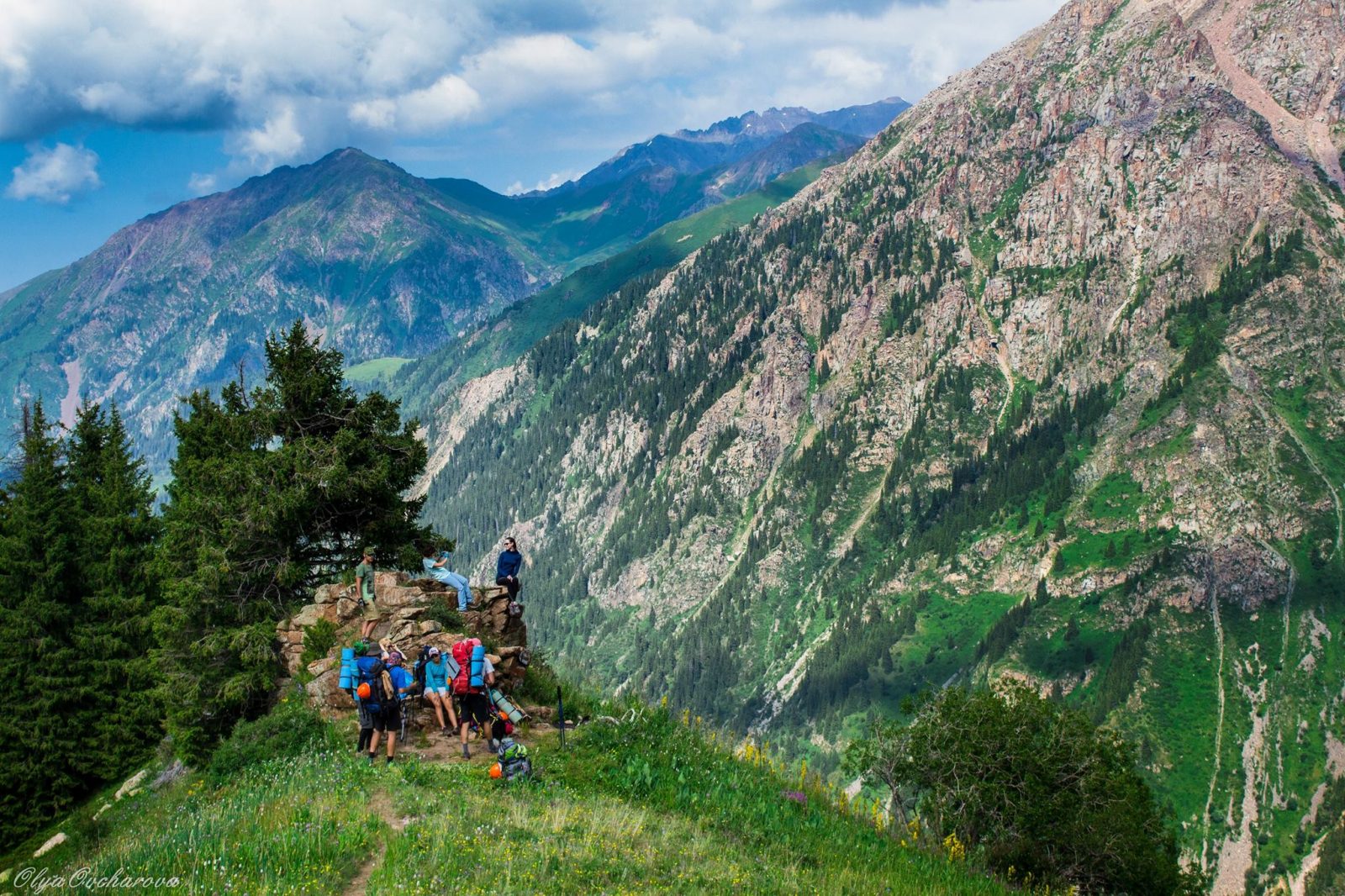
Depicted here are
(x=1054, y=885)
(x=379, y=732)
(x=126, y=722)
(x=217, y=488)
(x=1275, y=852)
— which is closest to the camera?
(x=379, y=732)

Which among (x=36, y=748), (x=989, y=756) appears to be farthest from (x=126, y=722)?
(x=989, y=756)

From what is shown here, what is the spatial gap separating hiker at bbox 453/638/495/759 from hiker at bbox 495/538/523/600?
984cm

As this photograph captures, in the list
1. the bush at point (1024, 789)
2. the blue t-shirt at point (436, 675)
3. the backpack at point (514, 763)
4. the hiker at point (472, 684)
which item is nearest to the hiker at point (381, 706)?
the hiker at point (472, 684)

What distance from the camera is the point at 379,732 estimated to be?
68.7 ft

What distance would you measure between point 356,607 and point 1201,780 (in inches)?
8086

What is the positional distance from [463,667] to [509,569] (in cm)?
1140

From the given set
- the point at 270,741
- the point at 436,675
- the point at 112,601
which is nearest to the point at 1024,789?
the point at 436,675

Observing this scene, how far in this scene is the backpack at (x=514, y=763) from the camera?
59.8ft

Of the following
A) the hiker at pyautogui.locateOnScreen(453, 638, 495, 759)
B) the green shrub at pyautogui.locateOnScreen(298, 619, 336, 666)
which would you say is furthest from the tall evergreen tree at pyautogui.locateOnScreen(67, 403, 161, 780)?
the hiker at pyautogui.locateOnScreen(453, 638, 495, 759)

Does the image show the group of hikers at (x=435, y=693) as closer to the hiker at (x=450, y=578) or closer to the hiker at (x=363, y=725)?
the hiker at (x=363, y=725)

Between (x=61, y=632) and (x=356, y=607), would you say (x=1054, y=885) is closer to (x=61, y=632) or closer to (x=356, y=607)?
(x=356, y=607)

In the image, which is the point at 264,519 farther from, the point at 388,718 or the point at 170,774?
the point at 388,718

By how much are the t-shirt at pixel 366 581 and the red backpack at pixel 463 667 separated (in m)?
7.81

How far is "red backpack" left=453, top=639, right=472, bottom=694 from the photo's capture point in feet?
69.3
